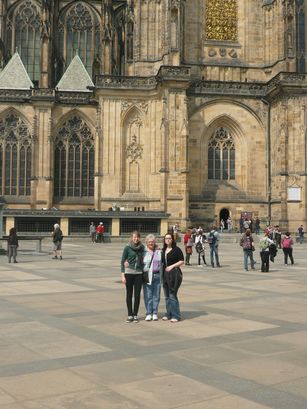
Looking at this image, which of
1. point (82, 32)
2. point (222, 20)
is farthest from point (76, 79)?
point (222, 20)

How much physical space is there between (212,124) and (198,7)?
32.0 ft

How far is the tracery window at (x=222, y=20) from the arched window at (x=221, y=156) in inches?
317

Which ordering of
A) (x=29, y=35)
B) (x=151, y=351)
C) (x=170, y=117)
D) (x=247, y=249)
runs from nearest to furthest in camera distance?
(x=151, y=351)
(x=247, y=249)
(x=170, y=117)
(x=29, y=35)

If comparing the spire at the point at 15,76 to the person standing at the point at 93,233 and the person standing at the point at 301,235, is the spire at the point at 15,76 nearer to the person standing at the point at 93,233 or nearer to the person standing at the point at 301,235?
the person standing at the point at 93,233

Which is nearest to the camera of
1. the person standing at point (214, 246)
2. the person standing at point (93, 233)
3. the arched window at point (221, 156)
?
the person standing at point (214, 246)

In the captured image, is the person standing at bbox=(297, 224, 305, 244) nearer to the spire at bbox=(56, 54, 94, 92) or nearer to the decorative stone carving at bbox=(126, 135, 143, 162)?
the decorative stone carving at bbox=(126, 135, 143, 162)

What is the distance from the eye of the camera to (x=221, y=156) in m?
42.6

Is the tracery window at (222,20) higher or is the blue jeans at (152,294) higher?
the tracery window at (222,20)

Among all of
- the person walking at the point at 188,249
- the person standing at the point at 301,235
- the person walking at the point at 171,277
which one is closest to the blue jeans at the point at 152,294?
the person walking at the point at 171,277

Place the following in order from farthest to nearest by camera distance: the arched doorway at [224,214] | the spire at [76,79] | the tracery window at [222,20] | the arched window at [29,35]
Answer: the arched window at [29,35] < the spire at [76,79] < the tracery window at [222,20] < the arched doorway at [224,214]

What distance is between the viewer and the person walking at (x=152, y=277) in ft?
29.0

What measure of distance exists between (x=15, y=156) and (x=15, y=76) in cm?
713

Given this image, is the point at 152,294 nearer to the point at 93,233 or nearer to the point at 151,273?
the point at 151,273

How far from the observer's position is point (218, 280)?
48.1ft
